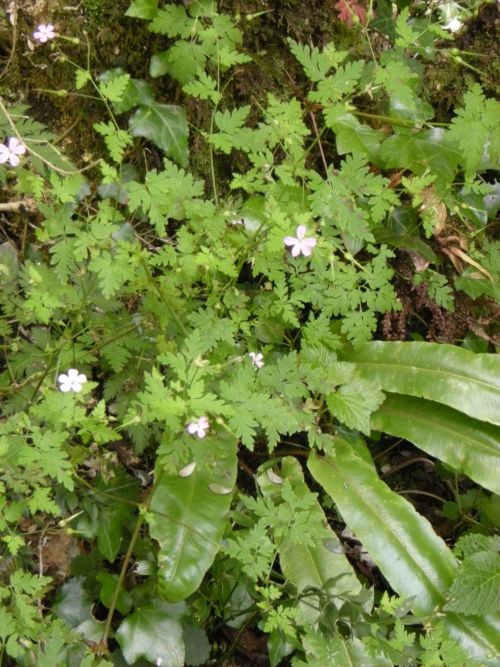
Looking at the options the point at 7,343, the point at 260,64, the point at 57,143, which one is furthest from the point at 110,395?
the point at 260,64

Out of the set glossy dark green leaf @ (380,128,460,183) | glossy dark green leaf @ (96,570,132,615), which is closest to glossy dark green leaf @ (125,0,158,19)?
glossy dark green leaf @ (380,128,460,183)

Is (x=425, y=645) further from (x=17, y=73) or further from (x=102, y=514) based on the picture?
(x=17, y=73)

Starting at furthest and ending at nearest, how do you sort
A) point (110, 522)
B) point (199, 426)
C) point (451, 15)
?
1. point (451, 15)
2. point (110, 522)
3. point (199, 426)

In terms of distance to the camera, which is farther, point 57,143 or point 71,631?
point 57,143

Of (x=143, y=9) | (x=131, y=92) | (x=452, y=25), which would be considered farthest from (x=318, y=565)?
(x=452, y=25)

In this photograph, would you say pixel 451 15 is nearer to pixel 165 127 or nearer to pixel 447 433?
pixel 165 127

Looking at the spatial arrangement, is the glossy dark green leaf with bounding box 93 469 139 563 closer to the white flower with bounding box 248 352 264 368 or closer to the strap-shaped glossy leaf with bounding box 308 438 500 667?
the white flower with bounding box 248 352 264 368

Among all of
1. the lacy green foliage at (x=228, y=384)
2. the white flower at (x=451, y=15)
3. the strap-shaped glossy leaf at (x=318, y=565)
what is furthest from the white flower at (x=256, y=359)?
the white flower at (x=451, y=15)
